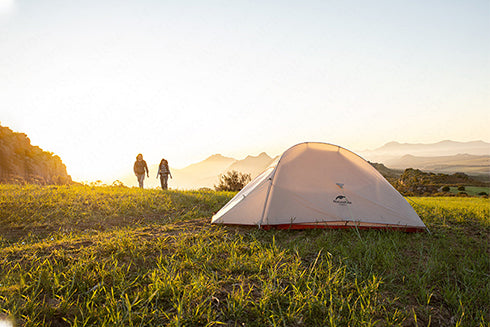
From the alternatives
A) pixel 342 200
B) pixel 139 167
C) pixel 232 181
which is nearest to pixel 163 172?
pixel 139 167

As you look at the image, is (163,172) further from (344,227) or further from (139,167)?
(344,227)

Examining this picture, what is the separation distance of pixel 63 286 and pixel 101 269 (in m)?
0.57

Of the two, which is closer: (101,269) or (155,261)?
(101,269)

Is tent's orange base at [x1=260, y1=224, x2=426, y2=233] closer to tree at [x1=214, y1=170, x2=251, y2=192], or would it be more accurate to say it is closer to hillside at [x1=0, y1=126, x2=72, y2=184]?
tree at [x1=214, y1=170, x2=251, y2=192]

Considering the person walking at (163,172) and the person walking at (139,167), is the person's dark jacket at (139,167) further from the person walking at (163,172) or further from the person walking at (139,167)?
the person walking at (163,172)

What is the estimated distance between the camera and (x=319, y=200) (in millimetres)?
6277

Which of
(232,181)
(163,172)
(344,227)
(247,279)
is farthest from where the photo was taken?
(232,181)

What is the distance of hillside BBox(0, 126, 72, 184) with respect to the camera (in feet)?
124

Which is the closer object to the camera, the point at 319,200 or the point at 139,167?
the point at 319,200

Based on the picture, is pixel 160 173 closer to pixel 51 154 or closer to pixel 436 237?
pixel 436 237

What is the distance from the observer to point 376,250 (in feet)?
15.9

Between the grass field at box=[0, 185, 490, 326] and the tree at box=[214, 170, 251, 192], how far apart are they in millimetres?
14349

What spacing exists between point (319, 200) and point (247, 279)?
10.3 ft

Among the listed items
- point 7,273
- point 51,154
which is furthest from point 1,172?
point 7,273
